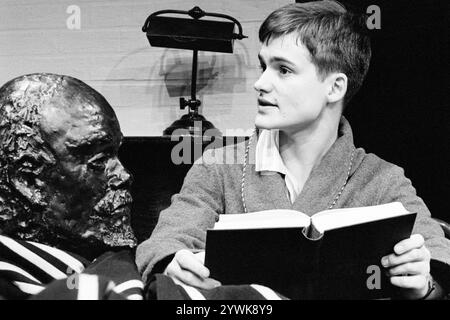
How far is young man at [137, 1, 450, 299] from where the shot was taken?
A: 1.31 meters

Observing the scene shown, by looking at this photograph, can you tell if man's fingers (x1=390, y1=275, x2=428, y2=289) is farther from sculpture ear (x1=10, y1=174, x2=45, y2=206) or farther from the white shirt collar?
sculpture ear (x1=10, y1=174, x2=45, y2=206)

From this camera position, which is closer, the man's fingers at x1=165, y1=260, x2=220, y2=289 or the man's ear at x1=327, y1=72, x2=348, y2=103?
the man's fingers at x1=165, y1=260, x2=220, y2=289

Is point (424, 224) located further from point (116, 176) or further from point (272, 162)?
point (116, 176)

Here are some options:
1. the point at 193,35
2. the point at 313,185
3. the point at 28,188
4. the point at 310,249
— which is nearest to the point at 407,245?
the point at 310,249

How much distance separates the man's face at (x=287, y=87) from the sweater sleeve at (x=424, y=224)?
0.25 m

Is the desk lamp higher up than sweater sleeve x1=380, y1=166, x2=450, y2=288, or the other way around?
the desk lamp

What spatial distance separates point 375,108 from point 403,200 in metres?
0.75

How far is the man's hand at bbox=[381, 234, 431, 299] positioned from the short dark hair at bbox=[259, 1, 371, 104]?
1.68 feet

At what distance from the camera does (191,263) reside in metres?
1.02

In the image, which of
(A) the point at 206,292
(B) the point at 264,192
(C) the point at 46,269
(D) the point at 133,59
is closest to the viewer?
(A) the point at 206,292

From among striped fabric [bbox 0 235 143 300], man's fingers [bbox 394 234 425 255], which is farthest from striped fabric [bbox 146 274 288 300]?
man's fingers [bbox 394 234 425 255]

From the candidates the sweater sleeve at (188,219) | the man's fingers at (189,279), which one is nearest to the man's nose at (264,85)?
the sweater sleeve at (188,219)

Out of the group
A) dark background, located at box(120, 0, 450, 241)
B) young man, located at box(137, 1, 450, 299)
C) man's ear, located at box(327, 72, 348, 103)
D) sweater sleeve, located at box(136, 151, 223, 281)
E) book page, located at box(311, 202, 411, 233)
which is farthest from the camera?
dark background, located at box(120, 0, 450, 241)

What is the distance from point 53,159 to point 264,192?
50 centimetres
